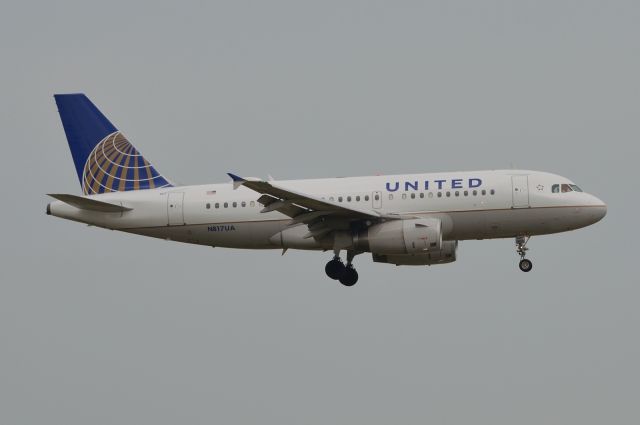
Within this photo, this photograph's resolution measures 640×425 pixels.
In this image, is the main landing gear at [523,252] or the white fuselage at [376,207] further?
the main landing gear at [523,252]

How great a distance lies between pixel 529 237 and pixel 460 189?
319 centimetres

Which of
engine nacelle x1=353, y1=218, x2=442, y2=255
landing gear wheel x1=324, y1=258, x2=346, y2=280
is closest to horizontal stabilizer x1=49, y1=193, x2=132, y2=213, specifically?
landing gear wheel x1=324, y1=258, x2=346, y2=280

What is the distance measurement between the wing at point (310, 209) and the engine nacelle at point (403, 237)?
528mm

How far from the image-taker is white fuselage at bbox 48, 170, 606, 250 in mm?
45406

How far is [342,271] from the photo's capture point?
47.4 m

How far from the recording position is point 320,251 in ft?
156

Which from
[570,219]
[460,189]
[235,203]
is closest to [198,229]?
[235,203]

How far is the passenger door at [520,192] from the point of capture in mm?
45406

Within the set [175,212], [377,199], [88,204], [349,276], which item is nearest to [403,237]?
[377,199]

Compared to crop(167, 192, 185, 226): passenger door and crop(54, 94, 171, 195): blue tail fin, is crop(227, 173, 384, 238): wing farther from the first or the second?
crop(54, 94, 171, 195): blue tail fin

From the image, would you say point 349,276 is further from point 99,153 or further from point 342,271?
point 99,153

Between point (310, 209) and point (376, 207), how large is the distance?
271cm

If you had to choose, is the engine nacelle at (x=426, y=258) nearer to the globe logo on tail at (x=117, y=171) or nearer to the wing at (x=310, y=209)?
the wing at (x=310, y=209)

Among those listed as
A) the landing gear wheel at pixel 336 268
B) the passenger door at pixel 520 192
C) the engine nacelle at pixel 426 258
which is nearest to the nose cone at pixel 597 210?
the passenger door at pixel 520 192
